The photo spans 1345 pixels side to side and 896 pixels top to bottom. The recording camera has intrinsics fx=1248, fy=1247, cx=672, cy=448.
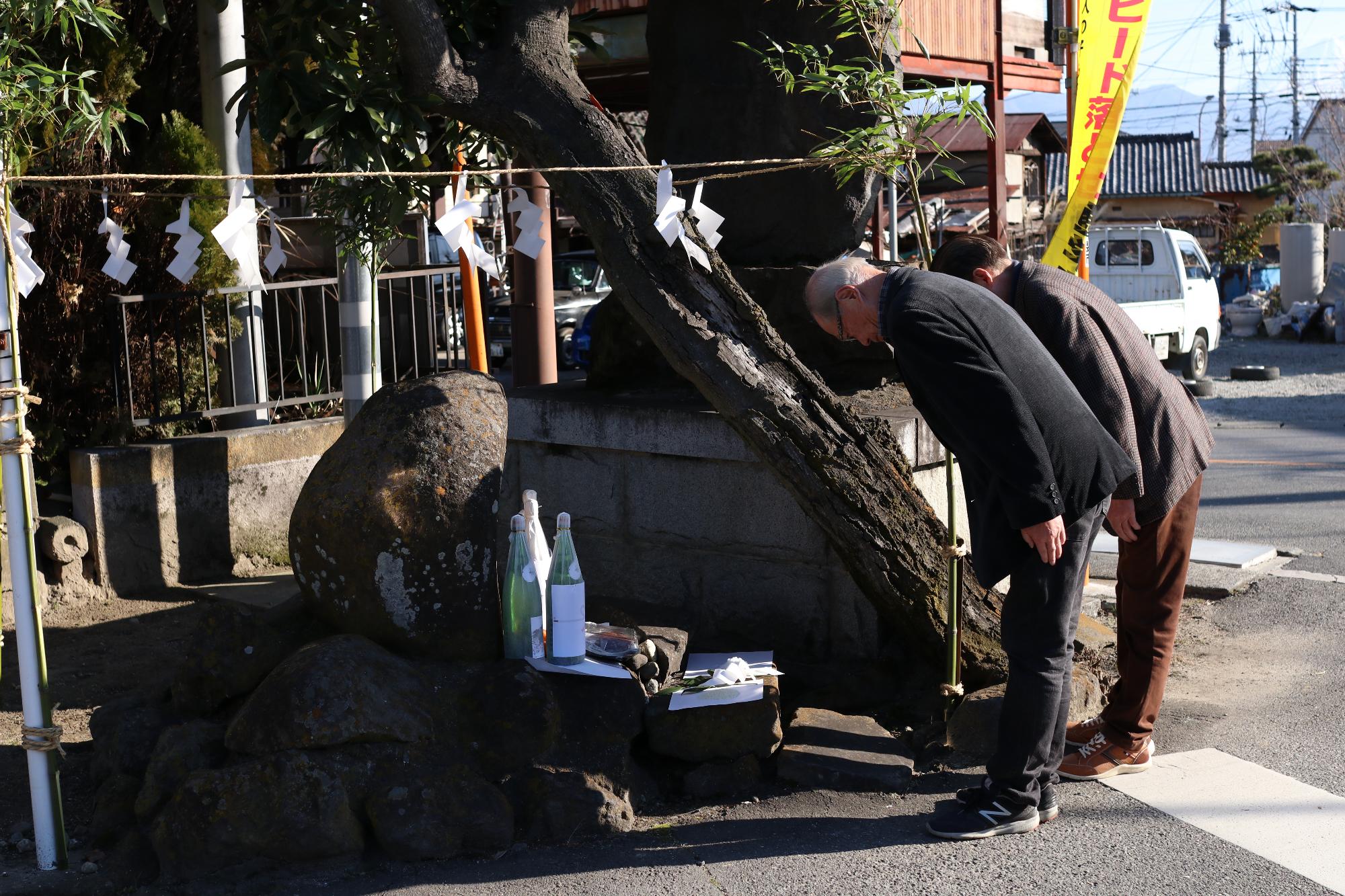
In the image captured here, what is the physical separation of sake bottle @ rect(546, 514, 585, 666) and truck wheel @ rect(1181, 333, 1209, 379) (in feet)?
46.9

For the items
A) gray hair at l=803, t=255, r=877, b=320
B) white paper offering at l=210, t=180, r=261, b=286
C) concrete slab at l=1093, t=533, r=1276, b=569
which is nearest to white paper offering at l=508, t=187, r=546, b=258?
white paper offering at l=210, t=180, r=261, b=286

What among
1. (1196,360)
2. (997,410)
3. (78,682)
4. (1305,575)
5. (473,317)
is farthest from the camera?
(1196,360)

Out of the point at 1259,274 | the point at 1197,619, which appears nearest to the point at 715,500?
the point at 1197,619

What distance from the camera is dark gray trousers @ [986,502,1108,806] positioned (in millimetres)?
3582

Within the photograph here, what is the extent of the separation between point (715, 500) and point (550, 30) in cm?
198

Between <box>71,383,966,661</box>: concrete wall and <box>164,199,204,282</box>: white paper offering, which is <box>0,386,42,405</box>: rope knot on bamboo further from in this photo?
<box>71,383,966,661</box>: concrete wall

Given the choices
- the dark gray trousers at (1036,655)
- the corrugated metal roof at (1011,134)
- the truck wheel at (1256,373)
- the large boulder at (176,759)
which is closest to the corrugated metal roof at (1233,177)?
the corrugated metal roof at (1011,134)

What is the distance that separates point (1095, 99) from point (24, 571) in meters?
5.53

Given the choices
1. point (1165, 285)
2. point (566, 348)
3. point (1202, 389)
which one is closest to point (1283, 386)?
point (1202, 389)

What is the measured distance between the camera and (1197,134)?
39.2 meters

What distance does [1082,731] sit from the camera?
4199 millimetres

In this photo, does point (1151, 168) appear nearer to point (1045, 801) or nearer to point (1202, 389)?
point (1202, 389)

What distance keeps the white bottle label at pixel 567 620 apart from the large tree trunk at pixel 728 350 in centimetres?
88

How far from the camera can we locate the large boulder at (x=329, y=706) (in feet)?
11.8
